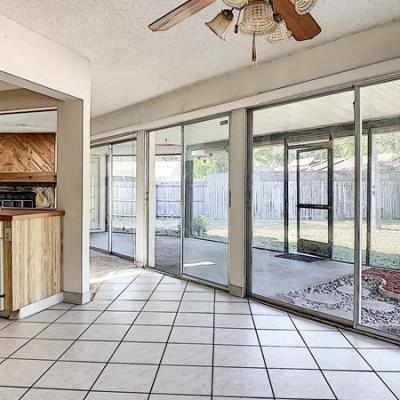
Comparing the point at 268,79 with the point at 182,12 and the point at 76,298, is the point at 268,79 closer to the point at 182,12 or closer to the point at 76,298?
the point at 182,12

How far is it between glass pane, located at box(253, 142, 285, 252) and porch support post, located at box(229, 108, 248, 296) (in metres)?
0.13

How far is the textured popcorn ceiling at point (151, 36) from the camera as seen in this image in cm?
262

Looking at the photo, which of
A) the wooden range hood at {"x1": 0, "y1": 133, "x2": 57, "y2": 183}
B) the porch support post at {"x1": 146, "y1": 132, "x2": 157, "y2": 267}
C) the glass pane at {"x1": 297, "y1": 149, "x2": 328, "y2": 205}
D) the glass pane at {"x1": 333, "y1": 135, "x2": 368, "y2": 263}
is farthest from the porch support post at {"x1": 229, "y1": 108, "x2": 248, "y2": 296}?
the wooden range hood at {"x1": 0, "y1": 133, "x2": 57, "y2": 183}

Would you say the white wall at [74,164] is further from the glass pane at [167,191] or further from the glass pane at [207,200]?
the glass pane at [167,191]

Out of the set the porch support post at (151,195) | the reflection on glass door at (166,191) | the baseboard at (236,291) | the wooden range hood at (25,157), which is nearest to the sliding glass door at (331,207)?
the baseboard at (236,291)

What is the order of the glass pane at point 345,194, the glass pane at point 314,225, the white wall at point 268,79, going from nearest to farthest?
the white wall at point 268,79, the glass pane at point 345,194, the glass pane at point 314,225

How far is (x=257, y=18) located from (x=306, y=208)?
221cm

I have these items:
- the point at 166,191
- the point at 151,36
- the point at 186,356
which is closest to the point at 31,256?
the point at 186,356

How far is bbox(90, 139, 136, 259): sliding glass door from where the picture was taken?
20.1 ft

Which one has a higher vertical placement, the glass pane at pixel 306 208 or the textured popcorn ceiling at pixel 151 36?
the textured popcorn ceiling at pixel 151 36

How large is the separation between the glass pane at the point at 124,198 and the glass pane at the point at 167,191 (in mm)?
412

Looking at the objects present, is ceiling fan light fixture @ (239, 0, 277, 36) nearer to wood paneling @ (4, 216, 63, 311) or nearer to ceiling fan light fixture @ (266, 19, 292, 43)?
ceiling fan light fixture @ (266, 19, 292, 43)

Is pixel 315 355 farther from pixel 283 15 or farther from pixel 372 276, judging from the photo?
pixel 283 15

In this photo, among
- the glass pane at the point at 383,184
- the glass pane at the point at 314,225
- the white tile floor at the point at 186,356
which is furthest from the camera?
the glass pane at the point at 314,225
